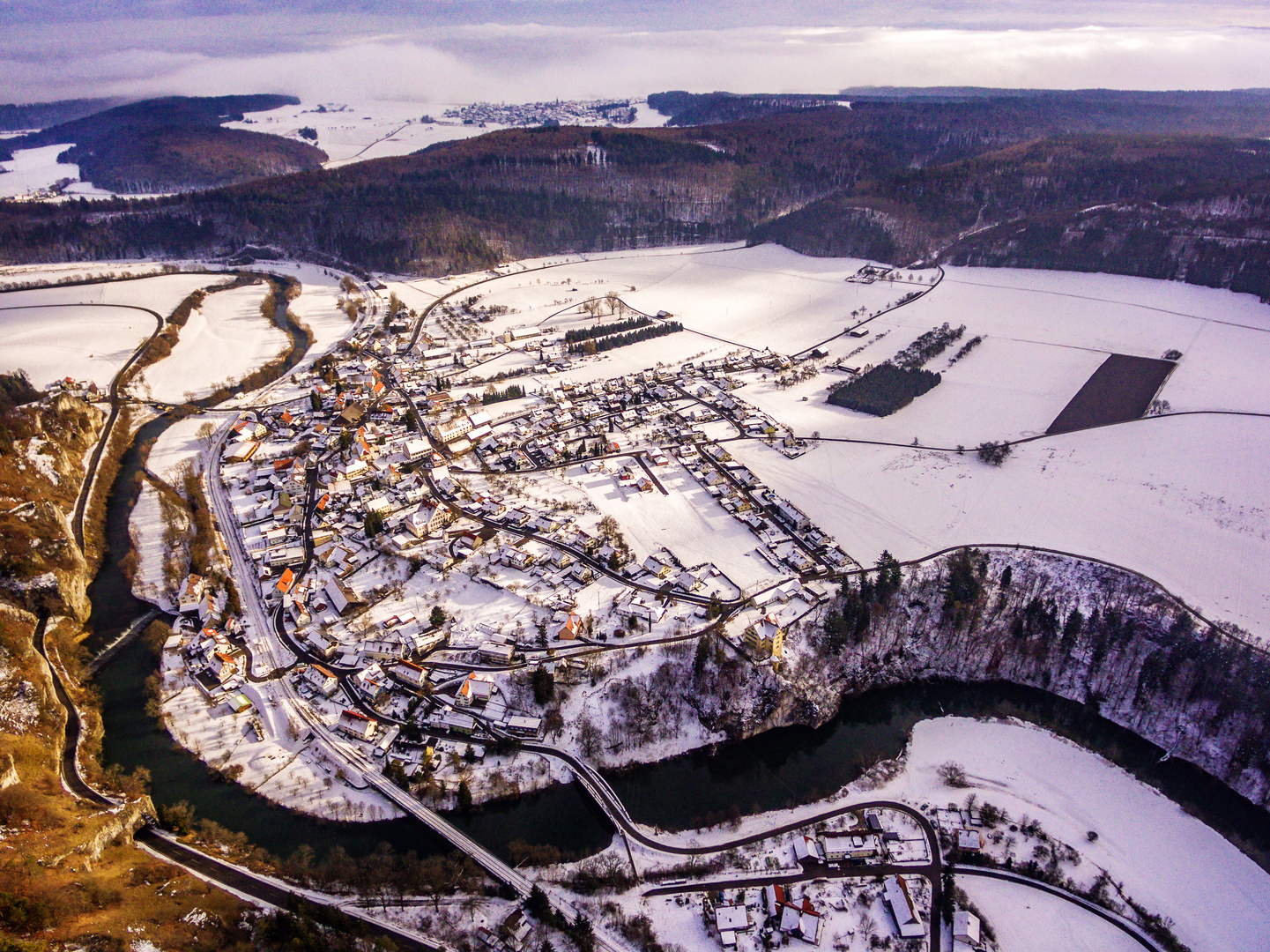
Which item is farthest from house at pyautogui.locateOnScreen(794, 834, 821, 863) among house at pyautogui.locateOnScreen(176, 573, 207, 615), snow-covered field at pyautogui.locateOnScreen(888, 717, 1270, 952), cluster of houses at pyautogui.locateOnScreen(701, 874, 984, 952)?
house at pyautogui.locateOnScreen(176, 573, 207, 615)

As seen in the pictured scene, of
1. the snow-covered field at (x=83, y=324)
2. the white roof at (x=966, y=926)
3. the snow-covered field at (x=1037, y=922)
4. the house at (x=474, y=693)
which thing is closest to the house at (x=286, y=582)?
the house at (x=474, y=693)

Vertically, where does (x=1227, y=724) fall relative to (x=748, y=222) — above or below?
below

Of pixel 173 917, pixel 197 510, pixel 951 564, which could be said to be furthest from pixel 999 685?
pixel 197 510

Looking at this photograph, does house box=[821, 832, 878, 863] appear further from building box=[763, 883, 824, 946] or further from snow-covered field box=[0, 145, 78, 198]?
snow-covered field box=[0, 145, 78, 198]

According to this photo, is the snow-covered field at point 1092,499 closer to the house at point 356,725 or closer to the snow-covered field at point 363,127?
the house at point 356,725

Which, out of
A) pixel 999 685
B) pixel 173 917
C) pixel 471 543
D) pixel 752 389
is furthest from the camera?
pixel 752 389

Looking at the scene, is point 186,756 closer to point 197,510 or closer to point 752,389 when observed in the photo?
point 197,510

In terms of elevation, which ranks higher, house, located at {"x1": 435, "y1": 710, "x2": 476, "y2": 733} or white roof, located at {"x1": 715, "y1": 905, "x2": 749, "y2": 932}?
house, located at {"x1": 435, "y1": 710, "x2": 476, "y2": 733}
